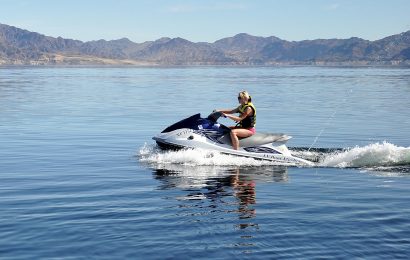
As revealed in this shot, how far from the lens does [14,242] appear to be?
9.80 meters

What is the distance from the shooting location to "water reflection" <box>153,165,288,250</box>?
1130 centimetres

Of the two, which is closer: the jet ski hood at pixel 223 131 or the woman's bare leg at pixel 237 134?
the woman's bare leg at pixel 237 134

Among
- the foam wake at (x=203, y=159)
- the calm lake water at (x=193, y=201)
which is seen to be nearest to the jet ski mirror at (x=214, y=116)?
the foam wake at (x=203, y=159)

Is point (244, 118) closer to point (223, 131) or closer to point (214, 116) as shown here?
point (223, 131)

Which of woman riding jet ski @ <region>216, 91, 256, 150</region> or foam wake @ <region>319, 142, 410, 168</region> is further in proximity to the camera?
woman riding jet ski @ <region>216, 91, 256, 150</region>

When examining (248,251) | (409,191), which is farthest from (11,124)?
(248,251)

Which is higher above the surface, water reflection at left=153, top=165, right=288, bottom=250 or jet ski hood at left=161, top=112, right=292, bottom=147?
jet ski hood at left=161, top=112, right=292, bottom=147

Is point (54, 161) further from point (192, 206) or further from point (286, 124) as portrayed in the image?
point (286, 124)

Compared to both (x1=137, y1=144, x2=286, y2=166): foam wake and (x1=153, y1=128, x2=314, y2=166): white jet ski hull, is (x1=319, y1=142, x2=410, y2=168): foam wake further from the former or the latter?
(x1=137, y1=144, x2=286, y2=166): foam wake

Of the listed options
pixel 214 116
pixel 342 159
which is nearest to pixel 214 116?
pixel 214 116

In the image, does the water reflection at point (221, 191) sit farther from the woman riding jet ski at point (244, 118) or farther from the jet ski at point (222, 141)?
the woman riding jet ski at point (244, 118)

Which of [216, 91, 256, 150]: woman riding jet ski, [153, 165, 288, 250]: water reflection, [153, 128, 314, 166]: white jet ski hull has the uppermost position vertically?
[216, 91, 256, 150]: woman riding jet ski

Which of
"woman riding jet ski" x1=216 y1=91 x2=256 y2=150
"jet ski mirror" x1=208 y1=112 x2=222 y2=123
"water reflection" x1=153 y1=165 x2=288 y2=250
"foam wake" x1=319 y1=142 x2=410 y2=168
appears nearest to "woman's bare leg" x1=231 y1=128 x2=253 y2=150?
"woman riding jet ski" x1=216 y1=91 x2=256 y2=150

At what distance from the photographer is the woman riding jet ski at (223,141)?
1841 cm
